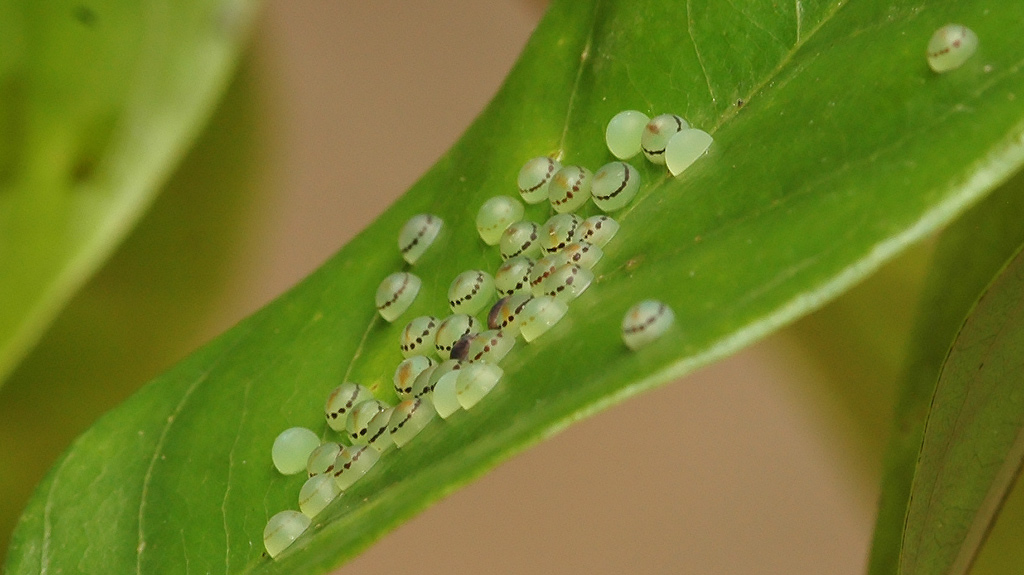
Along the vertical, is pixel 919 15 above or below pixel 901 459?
above

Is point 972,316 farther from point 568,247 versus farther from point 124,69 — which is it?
point 124,69

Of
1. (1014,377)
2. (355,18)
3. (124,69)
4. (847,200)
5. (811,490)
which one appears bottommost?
(811,490)

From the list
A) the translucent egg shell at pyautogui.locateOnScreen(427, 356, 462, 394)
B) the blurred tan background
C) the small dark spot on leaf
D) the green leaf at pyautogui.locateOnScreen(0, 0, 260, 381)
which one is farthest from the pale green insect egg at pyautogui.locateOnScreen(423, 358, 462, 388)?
the blurred tan background

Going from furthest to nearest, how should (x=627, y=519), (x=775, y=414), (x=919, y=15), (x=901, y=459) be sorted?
(x=775, y=414)
(x=627, y=519)
(x=901, y=459)
(x=919, y=15)

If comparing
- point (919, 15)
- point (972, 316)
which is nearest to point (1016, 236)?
point (972, 316)

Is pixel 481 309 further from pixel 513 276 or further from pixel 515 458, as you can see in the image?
pixel 515 458

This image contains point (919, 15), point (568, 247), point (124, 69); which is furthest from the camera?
point (124, 69)

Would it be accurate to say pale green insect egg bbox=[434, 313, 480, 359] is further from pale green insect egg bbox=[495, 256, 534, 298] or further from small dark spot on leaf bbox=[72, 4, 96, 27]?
small dark spot on leaf bbox=[72, 4, 96, 27]

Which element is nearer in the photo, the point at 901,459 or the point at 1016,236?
the point at 1016,236
